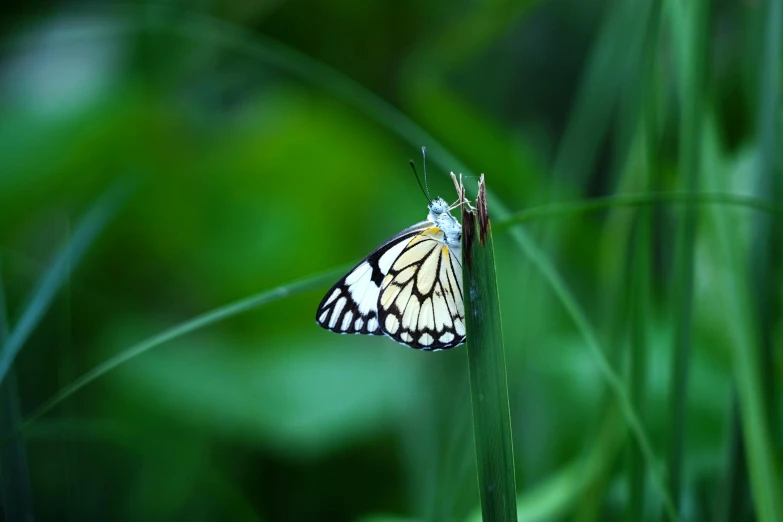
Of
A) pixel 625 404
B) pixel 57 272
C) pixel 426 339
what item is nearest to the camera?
pixel 625 404

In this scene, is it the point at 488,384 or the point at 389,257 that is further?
the point at 389,257

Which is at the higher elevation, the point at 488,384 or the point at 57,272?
the point at 57,272

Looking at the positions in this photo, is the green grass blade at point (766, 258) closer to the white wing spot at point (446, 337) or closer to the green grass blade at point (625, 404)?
the green grass blade at point (625, 404)

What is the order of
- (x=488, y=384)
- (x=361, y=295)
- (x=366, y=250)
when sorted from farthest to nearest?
(x=366, y=250) → (x=361, y=295) → (x=488, y=384)

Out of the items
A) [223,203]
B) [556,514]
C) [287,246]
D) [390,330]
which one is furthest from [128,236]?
[556,514]

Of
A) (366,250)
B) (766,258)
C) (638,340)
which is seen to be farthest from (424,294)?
(366,250)

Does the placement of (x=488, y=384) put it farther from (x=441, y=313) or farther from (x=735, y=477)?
(x=441, y=313)

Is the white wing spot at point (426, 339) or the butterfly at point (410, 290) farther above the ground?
the butterfly at point (410, 290)

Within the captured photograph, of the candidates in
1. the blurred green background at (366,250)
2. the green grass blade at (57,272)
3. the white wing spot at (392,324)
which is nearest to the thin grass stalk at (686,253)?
the blurred green background at (366,250)
